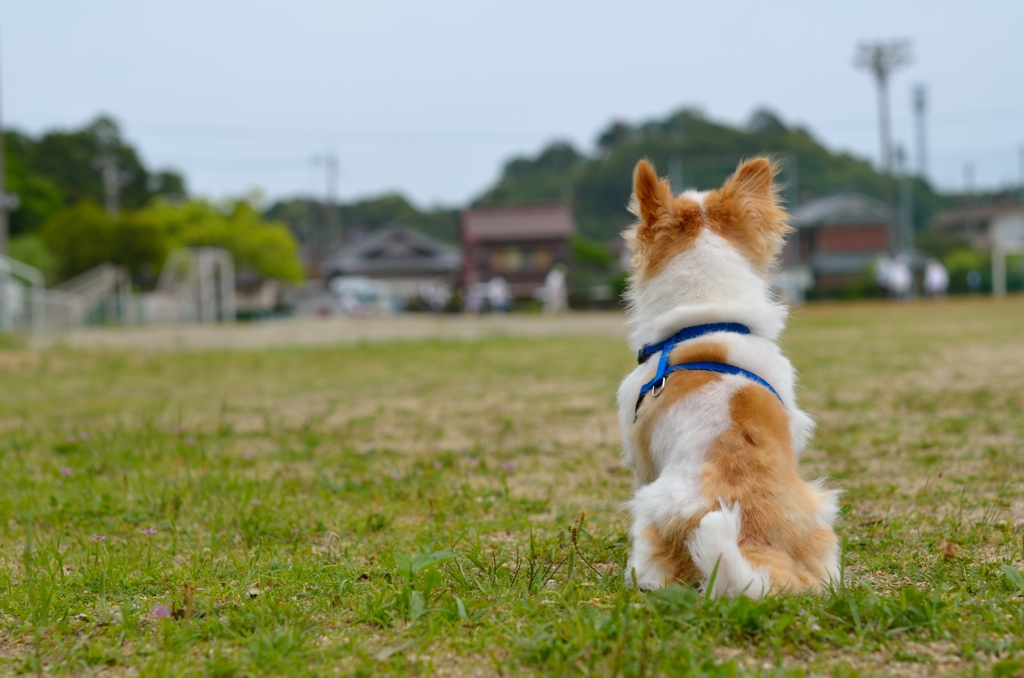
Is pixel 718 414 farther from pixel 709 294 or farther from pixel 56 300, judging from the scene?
pixel 56 300

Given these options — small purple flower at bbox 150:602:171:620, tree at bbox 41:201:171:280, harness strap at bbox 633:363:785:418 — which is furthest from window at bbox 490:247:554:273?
small purple flower at bbox 150:602:171:620

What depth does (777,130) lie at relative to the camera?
209 ft

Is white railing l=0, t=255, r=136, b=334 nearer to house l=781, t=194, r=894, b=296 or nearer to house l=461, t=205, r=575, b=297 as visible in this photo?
house l=461, t=205, r=575, b=297

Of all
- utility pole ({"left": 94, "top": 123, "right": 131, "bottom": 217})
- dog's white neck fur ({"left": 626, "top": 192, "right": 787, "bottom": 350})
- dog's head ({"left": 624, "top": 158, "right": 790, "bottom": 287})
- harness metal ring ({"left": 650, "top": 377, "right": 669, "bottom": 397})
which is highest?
utility pole ({"left": 94, "top": 123, "right": 131, "bottom": 217})

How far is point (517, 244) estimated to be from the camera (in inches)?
1893

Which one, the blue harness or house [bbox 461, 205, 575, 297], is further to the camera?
house [bbox 461, 205, 575, 297]

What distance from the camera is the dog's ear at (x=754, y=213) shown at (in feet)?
8.96

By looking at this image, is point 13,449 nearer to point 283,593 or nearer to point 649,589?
point 283,593

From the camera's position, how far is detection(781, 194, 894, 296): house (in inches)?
1757

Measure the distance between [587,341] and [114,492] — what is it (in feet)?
36.3

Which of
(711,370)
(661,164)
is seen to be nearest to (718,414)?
(711,370)

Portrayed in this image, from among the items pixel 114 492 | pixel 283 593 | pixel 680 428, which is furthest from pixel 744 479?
pixel 114 492

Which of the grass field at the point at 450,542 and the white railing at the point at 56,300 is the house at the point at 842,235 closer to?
→ the white railing at the point at 56,300

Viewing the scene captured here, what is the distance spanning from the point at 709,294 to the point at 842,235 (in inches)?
1846
